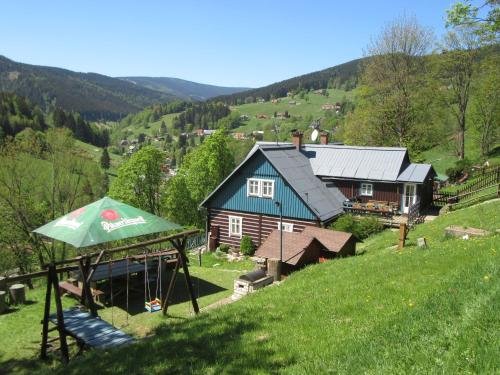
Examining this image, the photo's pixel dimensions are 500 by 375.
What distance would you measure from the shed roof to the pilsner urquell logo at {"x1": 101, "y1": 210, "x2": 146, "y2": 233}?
7.38 meters

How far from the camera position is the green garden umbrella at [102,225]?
12484 mm

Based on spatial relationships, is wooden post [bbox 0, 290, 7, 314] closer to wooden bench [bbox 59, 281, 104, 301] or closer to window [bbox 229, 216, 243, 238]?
wooden bench [bbox 59, 281, 104, 301]

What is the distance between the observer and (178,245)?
14.7 m

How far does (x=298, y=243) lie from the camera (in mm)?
19797

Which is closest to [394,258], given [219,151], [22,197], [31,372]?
[31,372]

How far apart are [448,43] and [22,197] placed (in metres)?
44.6

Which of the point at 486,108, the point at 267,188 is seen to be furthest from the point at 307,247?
the point at 486,108

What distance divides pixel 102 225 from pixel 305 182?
61.8 ft

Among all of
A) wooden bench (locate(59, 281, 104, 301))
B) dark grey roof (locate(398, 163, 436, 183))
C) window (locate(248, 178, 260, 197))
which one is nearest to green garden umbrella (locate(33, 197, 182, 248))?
wooden bench (locate(59, 281, 104, 301))

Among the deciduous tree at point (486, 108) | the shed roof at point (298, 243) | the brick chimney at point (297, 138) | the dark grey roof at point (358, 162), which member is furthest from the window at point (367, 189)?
the deciduous tree at point (486, 108)

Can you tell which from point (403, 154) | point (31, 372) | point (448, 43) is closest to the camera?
point (31, 372)

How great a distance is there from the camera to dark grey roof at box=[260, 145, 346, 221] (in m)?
28.0

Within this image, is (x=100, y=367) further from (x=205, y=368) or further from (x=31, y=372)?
(x=31, y=372)

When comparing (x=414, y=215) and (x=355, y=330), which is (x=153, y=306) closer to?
(x=355, y=330)
